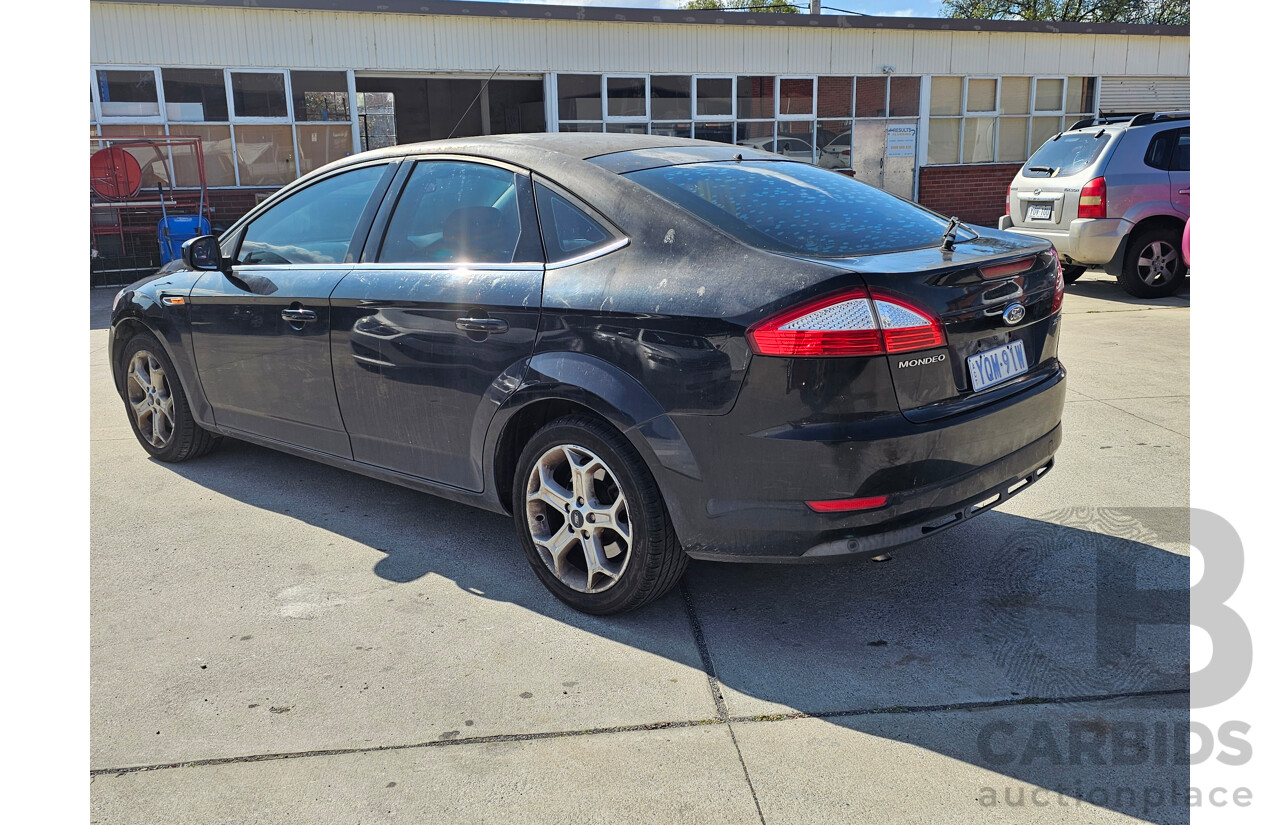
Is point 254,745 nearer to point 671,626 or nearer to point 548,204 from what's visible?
point 671,626

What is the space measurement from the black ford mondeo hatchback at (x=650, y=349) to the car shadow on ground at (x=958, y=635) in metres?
0.32

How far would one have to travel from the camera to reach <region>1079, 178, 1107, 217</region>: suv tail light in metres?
9.58

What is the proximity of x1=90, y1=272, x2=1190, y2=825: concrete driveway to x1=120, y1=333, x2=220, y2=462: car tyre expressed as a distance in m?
0.61

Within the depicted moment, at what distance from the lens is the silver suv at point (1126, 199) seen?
9.59 m

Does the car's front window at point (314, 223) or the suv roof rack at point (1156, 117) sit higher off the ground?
the suv roof rack at point (1156, 117)

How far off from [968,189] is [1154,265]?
1134cm

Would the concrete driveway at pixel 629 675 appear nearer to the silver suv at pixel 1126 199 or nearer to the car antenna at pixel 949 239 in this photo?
the car antenna at pixel 949 239

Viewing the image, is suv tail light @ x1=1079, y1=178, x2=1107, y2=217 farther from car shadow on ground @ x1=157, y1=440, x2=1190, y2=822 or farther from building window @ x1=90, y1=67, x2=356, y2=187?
building window @ x1=90, y1=67, x2=356, y2=187

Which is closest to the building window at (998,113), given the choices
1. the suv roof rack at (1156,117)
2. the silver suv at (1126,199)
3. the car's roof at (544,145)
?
the silver suv at (1126,199)

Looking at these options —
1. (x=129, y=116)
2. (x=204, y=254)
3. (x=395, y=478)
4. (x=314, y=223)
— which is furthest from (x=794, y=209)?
(x=129, y=116)

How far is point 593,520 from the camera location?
10.6ft

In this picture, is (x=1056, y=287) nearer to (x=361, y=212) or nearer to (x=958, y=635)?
(x=958, y=635)

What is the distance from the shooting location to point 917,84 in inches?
777

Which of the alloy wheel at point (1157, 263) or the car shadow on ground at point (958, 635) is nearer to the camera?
the car shadow on ground at point (958, 635)
